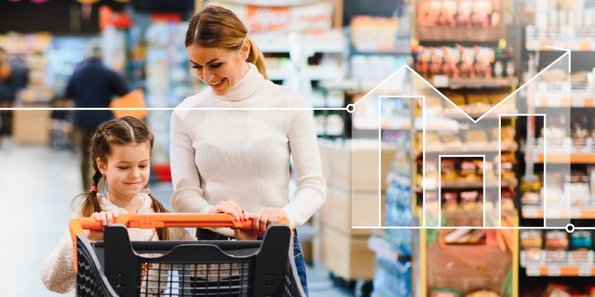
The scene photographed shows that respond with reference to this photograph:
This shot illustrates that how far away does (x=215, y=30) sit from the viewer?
9.25ft

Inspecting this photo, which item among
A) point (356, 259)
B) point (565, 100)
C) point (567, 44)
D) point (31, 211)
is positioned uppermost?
point (567, 44)

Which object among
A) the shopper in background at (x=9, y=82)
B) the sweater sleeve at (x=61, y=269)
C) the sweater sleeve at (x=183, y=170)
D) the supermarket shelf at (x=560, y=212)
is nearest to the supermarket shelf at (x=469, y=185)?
the supermarket shelf at (x=560, y=212)

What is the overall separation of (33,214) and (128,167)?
704 cm

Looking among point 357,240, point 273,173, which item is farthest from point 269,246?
point 357,240

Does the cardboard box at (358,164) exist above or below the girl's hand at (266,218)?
below

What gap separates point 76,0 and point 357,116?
2104cm

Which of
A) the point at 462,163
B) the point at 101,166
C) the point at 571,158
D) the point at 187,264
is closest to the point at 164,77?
the point at 462,163

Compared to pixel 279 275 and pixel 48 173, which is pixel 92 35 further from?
pixel 279 275

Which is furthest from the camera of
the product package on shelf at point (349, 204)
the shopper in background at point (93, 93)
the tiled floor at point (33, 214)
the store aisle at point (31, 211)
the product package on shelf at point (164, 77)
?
the product package on shelf at point (164, 77)

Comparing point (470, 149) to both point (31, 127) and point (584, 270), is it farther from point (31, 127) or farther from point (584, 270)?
point (31, 127)

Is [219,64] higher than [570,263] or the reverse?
higher

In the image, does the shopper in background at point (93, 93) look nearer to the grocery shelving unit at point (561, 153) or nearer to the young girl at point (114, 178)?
the grocery shelving unit at point (561, 153)

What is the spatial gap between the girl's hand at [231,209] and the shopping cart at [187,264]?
0.06 feet

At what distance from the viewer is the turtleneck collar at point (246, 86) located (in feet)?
9.73
